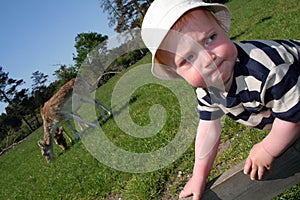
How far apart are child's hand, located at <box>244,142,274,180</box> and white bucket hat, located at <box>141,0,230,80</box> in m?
0.72

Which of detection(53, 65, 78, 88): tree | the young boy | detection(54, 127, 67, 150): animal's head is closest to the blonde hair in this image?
the young boy

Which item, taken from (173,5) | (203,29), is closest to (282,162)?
(203,29)

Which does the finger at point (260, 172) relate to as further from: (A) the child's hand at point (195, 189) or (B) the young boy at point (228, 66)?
(A) the child's hand at point (195, 189)

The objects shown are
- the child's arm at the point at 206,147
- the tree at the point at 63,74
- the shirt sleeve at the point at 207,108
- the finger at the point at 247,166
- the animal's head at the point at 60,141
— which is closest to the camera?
the finger at the point at 247,166

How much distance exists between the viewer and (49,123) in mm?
18344

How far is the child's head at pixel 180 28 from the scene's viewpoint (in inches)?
75.7

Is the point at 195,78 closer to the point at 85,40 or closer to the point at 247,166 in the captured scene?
the point at 247,166

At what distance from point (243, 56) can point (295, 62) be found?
27cm

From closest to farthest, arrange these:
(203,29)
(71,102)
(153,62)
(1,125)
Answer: (203,29)
(153,62)
(71,102)
(1,125)

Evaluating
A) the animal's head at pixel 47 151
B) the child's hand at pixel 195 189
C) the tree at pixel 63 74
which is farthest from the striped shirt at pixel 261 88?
the tree at pixel 63 74

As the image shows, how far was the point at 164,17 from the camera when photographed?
6.55 ft

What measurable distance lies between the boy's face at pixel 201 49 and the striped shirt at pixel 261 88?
0.33ft

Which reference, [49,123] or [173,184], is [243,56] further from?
[49,123]

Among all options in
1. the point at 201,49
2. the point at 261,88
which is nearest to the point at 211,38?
the point at 201,49
